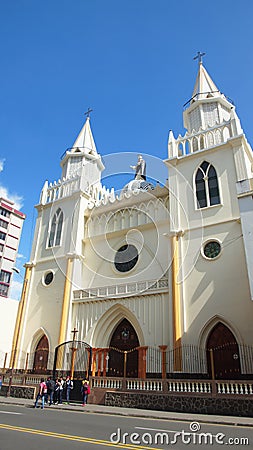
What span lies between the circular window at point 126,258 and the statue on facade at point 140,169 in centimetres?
911

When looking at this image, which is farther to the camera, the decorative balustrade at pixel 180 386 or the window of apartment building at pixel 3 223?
the window of apartment building at pixel 3 223

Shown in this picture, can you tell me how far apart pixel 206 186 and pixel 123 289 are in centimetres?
806

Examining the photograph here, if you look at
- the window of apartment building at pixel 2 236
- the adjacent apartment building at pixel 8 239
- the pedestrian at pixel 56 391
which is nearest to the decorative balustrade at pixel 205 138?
the pedestrian at pixel 56 391

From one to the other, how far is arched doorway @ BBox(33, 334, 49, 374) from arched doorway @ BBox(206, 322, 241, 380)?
10903mm

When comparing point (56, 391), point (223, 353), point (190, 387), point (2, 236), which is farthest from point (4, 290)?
point (190, 387)

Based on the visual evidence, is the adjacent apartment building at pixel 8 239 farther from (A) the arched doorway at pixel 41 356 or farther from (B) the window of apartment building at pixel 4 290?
(A) the arched doorway at pixel 41 356

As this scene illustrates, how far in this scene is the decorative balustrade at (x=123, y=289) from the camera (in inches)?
738

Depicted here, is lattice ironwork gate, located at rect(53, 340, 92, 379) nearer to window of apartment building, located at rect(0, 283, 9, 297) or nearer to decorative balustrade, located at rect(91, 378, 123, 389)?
decorative balustrade, located at rect(91, 378, 123, 389)

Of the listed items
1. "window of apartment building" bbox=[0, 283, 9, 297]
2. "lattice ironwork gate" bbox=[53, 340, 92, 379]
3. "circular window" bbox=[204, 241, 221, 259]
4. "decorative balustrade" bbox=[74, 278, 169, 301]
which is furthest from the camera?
"window of apartment building" bbox=[0, 283, 9, 297]

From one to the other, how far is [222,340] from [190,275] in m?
3.62

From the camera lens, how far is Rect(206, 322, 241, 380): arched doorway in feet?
49.8

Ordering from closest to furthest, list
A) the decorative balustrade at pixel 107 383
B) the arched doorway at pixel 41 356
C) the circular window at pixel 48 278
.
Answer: the decorative balustrade at pixel 107 383 → the arched doorway at pixel 41 356 → the circular window at pixel 48 278

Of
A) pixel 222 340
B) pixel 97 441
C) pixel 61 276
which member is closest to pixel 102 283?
pixel 61 276

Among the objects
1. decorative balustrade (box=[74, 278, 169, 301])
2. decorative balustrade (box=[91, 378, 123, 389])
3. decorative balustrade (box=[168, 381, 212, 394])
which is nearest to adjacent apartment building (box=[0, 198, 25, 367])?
decorative balustrade (box=[74, 278, 169, 301])
